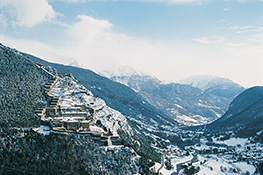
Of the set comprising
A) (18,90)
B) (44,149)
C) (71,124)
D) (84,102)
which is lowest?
(44,149)

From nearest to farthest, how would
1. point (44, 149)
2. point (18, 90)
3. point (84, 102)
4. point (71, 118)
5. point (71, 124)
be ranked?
point (44, 149) → point (71, 124) → point (71, 118) → point (18, 90) → point (84, 102)

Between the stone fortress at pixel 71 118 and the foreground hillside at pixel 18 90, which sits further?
the foreground hillside at pixel 18 90

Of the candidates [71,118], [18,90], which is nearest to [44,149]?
[71,118]

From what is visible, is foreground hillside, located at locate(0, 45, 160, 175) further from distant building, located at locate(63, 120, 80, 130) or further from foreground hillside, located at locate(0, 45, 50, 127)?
distant building, located at locate(63, 120, 80, 130)

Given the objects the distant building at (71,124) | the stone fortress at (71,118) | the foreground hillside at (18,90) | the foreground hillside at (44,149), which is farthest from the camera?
the distant building at (71,124)

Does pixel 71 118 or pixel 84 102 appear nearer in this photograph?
pixel 71 118

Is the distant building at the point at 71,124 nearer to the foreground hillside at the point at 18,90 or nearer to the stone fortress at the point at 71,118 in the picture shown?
the stone fortress at the point at 71,118

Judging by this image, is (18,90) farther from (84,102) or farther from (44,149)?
(44,149)

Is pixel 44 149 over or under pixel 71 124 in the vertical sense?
under

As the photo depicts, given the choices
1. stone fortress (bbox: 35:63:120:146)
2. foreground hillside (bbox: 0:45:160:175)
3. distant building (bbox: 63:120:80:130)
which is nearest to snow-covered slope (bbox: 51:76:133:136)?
stone fortress (bbox: 35:63:120:146)


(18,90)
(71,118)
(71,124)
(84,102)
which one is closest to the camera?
(71,124)

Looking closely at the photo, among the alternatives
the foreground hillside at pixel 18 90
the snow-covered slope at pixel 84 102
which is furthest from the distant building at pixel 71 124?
the snow-covered slope at pixel 84 102
